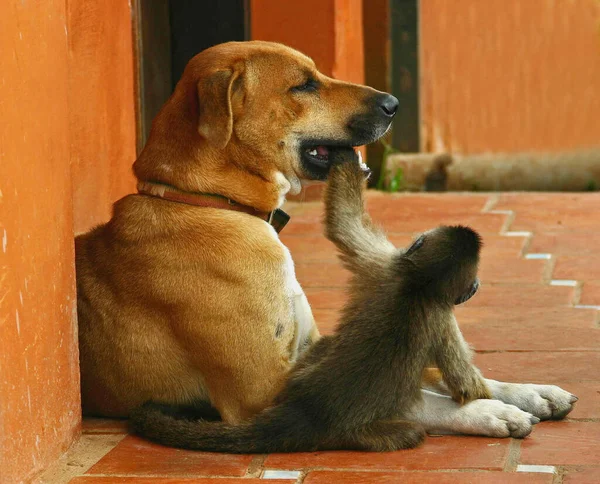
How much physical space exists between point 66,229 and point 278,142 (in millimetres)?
801

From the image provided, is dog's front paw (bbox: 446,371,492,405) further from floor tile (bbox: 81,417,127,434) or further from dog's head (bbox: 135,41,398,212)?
floor tile (bbox: 81,417,127,434)

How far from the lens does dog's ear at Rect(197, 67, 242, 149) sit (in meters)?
3.84

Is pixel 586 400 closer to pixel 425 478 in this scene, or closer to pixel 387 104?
pixel 425 478

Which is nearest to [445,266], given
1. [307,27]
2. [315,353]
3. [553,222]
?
[315,353]

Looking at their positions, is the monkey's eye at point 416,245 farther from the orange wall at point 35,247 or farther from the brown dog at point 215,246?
the orange wall at point 35,247

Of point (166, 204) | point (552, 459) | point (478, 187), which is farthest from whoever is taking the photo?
point (478, 187)

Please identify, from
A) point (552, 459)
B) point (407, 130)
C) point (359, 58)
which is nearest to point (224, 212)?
point (552, 459)

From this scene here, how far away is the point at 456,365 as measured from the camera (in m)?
3.79

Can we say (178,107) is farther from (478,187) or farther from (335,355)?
(478,187)

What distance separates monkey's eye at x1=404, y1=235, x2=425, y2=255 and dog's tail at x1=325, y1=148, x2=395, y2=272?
0.08 metres

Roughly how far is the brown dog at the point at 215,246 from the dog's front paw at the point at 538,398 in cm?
69

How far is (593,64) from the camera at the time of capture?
28.8 ft

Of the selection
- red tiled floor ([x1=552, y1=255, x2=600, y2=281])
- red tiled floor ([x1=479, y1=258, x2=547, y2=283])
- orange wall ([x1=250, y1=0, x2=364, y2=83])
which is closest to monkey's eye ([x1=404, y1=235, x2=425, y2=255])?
red tiled floor ([x1=479, y1=258, x2=547, y2=283])

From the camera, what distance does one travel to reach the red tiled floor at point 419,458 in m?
3.56
